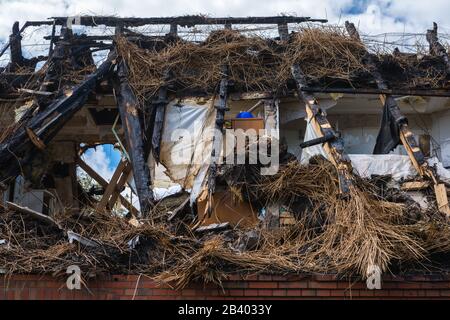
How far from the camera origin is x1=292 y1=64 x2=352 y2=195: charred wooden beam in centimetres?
810

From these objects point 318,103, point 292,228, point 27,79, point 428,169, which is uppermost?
point 27,79

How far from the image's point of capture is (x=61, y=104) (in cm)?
945

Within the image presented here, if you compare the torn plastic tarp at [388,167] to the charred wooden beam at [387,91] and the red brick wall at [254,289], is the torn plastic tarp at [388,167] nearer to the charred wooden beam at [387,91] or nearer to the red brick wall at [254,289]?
the charred wooden beam at [387,91]

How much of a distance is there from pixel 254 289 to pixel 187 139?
3.55 m

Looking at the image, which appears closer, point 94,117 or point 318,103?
point 318,103

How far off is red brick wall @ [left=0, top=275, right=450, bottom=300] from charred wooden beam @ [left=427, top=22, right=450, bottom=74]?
4.65 meters

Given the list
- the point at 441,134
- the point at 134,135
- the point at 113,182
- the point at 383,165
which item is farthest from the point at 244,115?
the point at 441,134
